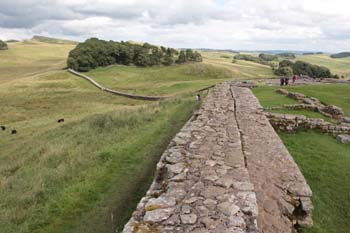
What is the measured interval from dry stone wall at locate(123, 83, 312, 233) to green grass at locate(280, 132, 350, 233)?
852mm

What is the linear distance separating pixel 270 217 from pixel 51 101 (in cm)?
4398

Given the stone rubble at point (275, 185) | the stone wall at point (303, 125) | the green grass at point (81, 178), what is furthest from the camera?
the stone wall at point (303, 125)

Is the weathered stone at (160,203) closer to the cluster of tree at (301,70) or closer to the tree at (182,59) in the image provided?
the cluster of tree at (301,70)

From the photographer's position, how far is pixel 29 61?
10869cm

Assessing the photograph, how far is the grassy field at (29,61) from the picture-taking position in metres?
86.2

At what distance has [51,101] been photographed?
1833 inches

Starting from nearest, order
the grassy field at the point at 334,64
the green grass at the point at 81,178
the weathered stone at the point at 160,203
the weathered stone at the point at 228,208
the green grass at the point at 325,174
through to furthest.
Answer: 1. the weathered stone at the point at 228,208
2. the weathered stone at the point at 160,203
3. the green grass at the point at 325,174
4. the green grass at the point at 81,178
5. the grassy field at the point at 334,64

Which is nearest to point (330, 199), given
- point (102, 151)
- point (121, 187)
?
point (121, 187)

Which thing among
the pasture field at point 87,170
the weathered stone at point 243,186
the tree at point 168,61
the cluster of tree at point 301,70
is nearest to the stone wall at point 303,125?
the pasture field at point 87,170

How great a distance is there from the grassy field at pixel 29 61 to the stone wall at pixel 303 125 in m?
71.5

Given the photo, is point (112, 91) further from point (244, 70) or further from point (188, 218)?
point (188, 218)

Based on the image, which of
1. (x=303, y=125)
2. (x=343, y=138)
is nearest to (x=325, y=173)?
(x=343, y=138)

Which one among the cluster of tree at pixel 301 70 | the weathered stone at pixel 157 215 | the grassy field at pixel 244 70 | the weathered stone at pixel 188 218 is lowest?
the grassy field at pixel 244 70

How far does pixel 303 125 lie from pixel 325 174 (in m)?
5.26
